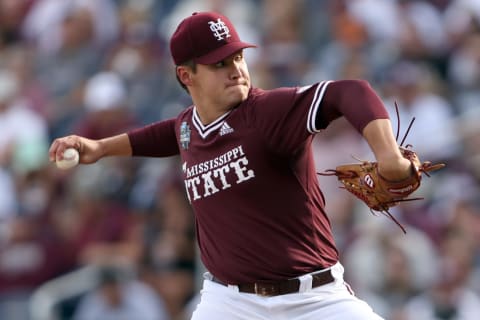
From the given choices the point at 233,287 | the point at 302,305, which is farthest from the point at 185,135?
the point at 302,305

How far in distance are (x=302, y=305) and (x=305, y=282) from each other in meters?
0.10

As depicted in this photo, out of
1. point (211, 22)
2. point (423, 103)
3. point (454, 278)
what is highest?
point (211, 22)

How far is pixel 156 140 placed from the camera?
17.6ft

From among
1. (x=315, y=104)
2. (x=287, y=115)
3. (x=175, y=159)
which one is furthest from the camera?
(x=175, y=159)

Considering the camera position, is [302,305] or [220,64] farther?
[220,64]

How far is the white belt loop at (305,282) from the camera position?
15.3 ft

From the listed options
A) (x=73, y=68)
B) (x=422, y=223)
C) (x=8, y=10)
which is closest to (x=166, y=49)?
(x=73, y=68)

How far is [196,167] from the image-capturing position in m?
4.87

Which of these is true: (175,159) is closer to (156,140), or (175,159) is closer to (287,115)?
(156,140)

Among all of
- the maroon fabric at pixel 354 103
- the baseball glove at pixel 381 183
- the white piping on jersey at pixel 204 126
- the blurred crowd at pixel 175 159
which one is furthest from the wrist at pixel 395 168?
the blurred crowd at pixel 175 159

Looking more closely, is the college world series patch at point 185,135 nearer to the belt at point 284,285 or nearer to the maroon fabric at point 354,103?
the belt at point 284,285

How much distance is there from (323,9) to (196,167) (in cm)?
574

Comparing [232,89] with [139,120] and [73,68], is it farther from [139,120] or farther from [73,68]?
[73,68]

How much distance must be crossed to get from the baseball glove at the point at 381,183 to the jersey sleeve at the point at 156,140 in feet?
3.67
